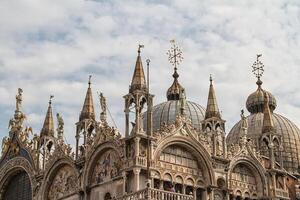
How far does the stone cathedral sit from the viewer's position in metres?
38.6

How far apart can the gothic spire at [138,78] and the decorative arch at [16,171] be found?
12283 millimetres

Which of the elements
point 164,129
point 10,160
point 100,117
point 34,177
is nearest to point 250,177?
point 164,129

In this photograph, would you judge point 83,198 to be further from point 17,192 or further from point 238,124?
point 238,124

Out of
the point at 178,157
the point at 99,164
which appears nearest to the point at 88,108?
the point at 99,164

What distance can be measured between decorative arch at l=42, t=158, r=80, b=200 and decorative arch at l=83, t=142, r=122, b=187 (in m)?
1.01

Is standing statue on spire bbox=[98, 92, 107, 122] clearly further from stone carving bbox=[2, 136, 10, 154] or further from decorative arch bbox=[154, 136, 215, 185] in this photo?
stone carving bbox=[2, 136, 10, 154]

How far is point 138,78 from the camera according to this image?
40.0m

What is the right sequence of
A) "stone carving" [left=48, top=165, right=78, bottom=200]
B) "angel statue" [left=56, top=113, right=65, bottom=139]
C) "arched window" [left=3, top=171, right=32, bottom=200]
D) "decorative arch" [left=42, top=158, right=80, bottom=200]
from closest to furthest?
"decorative arch" [left=42, top=158, right=80, bottom=200], "stone carving" [left=48, top=165, right=78, bottom=200], "angel statue" [left=56, top=113, right=65, bottom=139], "arched window" [left=3, top=171, right=32, bottom=200]

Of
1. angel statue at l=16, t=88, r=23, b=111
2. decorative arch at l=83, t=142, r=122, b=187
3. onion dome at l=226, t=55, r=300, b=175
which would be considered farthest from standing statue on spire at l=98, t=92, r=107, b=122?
onion dome at l=226, t=55, r=300, b=175

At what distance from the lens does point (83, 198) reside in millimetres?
41719

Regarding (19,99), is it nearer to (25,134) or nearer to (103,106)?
(25,134)

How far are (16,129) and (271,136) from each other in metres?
19.6

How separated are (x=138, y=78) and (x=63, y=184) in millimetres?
9679

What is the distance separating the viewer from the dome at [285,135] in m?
59.5
